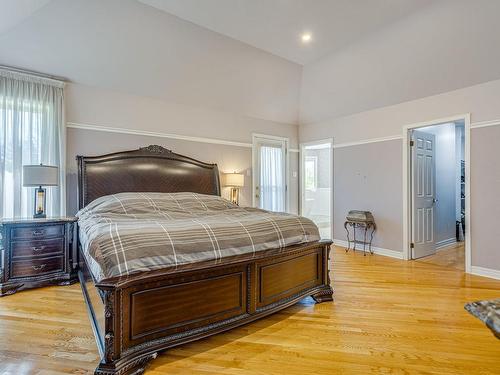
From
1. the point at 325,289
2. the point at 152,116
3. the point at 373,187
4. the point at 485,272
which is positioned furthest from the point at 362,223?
the point at 152,116

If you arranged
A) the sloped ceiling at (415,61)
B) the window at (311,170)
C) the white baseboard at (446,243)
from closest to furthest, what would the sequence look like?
the sloped ceiling at (415,61)
the white baseboard at (446,243)
the window at (311,170)

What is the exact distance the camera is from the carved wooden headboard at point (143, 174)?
373 cm

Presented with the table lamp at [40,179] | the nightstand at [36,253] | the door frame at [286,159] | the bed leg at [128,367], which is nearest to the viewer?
the bed leg at [128,367]

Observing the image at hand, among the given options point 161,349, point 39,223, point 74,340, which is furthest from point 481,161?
point 39,223

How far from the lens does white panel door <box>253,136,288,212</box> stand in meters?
5.62

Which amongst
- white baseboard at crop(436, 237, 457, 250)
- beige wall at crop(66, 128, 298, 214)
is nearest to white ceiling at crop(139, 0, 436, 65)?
beige wall at crop(66, 128, 298, 214)

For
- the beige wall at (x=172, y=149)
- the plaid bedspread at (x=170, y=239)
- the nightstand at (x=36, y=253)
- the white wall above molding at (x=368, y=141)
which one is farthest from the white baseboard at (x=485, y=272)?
the nightstand at (x=36, y=253)

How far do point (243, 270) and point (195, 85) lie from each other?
334 cm

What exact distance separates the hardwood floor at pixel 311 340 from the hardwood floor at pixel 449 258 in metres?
1.26

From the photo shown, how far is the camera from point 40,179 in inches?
125

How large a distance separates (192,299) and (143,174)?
261 cm

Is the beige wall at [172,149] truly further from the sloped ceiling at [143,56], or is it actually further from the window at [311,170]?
the window at [311,170]

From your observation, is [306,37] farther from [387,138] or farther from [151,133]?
[151,133]

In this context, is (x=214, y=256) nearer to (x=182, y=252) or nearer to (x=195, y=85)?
(x=182, y=252)
